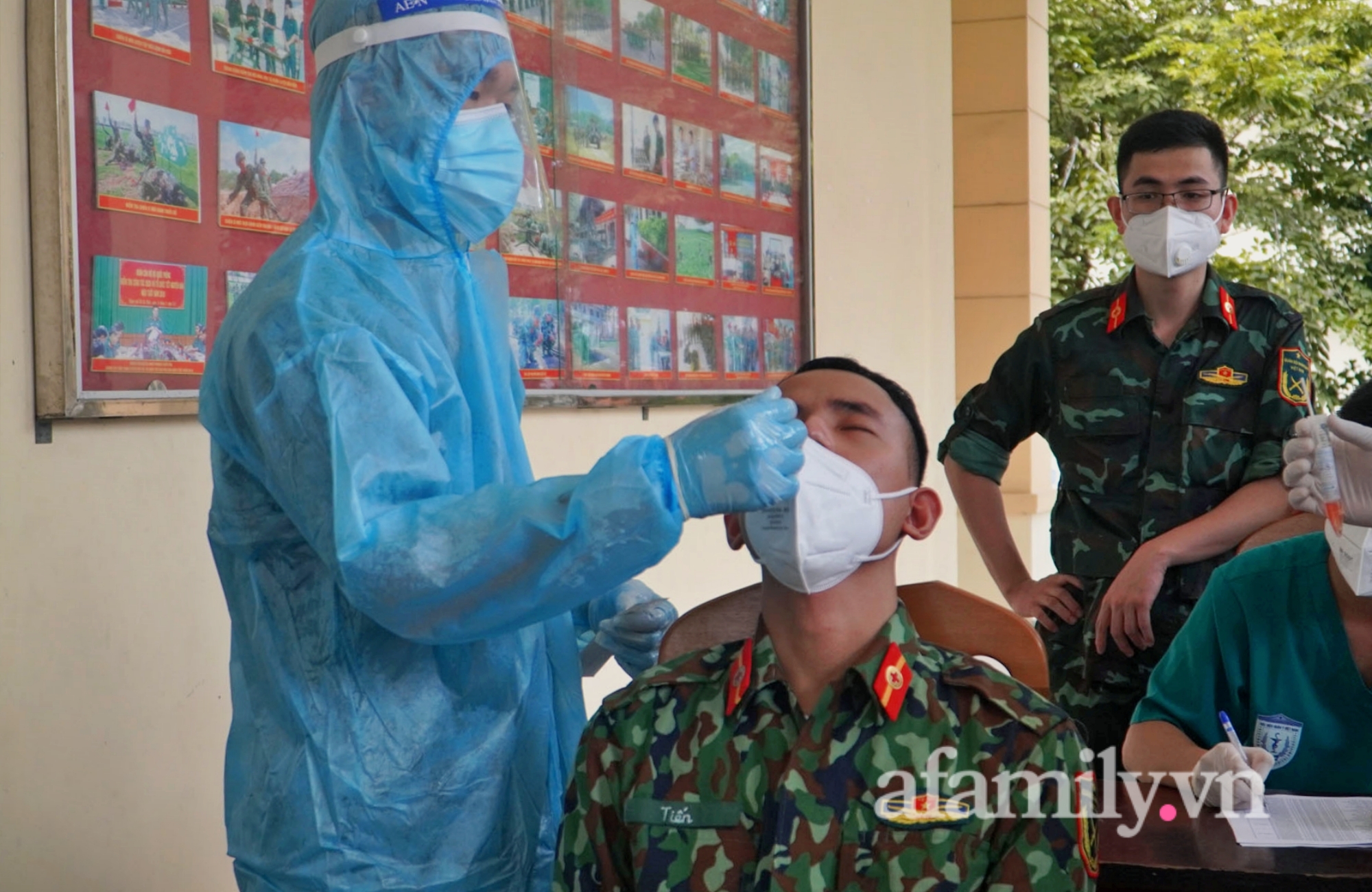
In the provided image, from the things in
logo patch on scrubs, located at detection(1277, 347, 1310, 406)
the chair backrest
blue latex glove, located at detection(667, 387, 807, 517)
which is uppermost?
logo patch on scrubs, located at detection(1277, 347, 1310, 406)

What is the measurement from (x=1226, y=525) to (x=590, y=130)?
64.8 inches

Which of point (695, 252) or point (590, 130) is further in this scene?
point (695, 252)

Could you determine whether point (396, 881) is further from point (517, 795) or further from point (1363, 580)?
point (1363, 580)

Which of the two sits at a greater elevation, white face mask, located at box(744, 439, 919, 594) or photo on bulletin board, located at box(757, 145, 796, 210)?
photo on bulletin board, located at box(757, 145, 796, 210)

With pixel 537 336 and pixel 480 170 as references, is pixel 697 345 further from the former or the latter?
pixel 480 170

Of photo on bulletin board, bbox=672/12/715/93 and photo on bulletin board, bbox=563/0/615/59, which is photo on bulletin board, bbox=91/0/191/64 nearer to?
photo on bulletin board, bbox=563/0/615/59

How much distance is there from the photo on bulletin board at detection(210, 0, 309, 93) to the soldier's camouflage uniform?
1.50 meters

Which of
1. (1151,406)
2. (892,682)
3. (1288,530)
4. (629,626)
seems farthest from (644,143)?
(892,682)

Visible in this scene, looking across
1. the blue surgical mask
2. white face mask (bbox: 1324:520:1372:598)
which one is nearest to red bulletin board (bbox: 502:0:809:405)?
the blue surgical mask

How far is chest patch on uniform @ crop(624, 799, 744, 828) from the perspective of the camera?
150 cm

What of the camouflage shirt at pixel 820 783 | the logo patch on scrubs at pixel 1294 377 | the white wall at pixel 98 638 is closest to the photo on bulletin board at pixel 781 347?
the logo patch on scrubs at pixel 1294 377

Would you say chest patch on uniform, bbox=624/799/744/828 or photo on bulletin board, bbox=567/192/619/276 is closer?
chest patch on uniform, bbox=624/799/744/828

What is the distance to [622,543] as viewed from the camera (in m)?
1.28

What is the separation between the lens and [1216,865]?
1.57 meters
